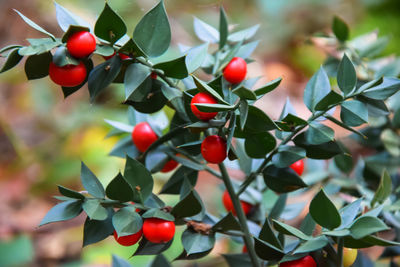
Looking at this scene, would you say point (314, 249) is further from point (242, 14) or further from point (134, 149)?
point (242, 14)

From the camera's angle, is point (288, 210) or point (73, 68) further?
point (288, 210)

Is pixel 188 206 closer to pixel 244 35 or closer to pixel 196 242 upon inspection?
pixel 196 242

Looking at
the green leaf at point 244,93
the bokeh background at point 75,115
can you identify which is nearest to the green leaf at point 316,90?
the green leaf at point 244,93

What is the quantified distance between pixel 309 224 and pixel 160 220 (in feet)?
0.55

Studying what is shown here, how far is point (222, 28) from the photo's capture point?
1.80ft

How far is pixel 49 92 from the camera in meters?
2.24

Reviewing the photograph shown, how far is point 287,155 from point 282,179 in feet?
0.12

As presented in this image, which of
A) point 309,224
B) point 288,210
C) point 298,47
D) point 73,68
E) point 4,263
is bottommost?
point 298,47

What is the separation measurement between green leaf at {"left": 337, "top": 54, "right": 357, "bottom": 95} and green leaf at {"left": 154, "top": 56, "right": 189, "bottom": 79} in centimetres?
16

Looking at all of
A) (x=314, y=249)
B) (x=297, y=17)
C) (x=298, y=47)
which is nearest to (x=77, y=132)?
(x=298, y=47)

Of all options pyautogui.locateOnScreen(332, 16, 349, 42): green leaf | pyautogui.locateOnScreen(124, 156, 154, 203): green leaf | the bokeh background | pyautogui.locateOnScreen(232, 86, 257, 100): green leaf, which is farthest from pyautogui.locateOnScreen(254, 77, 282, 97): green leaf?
the bokeh background

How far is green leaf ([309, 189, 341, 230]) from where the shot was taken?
0.39m

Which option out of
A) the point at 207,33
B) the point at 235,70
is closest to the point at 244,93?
the point at 235,70

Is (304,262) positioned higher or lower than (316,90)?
lower
